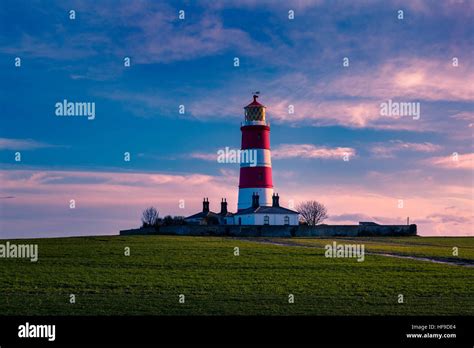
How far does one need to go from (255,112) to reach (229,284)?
153ft

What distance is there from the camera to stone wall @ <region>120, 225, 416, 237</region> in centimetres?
6297

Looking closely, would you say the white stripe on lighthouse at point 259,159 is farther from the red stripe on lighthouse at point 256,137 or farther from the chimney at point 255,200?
the chimney at point 255,200

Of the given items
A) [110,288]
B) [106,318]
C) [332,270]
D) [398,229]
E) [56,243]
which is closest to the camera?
[106,318]

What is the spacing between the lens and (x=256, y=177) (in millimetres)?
71375

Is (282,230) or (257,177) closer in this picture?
(282,230)

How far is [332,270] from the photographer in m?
31.6

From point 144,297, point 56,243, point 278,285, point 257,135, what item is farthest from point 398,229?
point 144,297

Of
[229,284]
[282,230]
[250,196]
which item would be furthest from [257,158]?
[229,284]

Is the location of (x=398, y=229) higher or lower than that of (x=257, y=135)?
lower

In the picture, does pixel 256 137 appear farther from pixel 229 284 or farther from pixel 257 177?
pixel 229 284

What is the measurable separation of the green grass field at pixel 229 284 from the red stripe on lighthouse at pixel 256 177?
31.1 metres

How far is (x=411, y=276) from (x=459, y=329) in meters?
10.6

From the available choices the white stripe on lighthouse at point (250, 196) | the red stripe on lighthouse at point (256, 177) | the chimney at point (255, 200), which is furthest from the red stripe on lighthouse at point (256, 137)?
the chimney at point (255, 200)

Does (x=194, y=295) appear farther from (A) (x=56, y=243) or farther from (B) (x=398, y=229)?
(B) (x=398, y=229)
